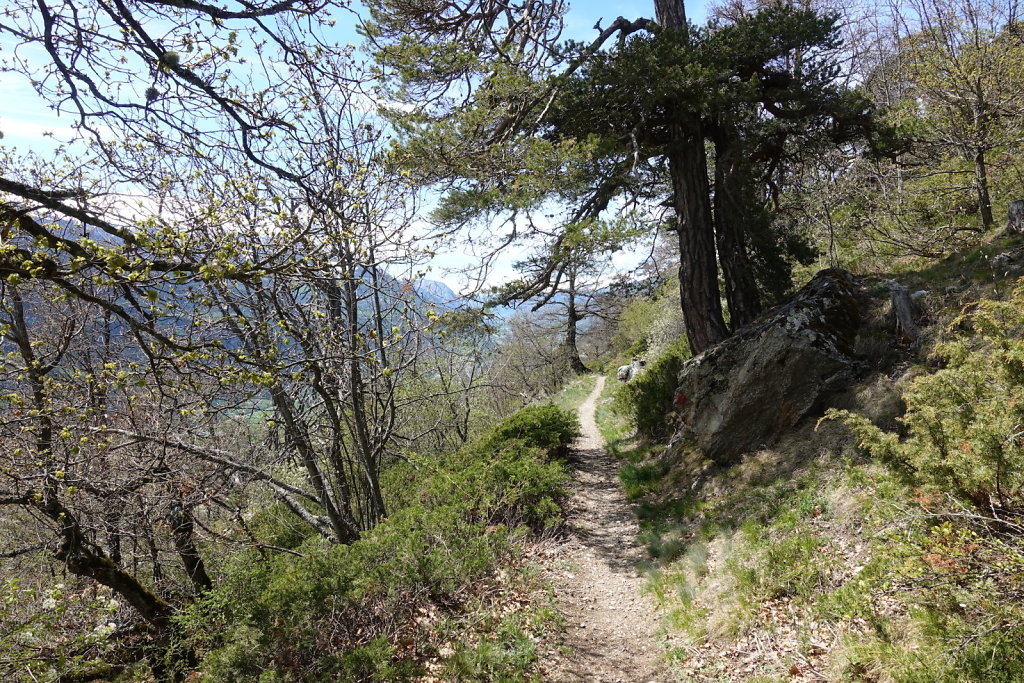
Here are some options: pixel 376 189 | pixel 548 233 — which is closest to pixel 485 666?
pixel 376 189

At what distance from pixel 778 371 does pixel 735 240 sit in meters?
2.91

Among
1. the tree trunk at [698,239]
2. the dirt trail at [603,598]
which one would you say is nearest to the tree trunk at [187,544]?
the dirt trail at [603,598]

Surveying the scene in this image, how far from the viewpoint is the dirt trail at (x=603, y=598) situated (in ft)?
14.4

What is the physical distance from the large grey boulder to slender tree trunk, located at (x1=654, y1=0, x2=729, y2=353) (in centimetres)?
98

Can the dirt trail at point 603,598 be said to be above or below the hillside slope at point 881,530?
below

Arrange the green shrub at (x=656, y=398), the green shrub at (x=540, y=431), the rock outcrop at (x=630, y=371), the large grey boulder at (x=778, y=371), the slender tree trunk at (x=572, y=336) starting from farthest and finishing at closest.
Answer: the slender tree trunk at (x=572, y=336) → the rock outcrop at (x=630, y=371) → the green shrub at (x=540, y=431) → the green shrub at (x=656, y=398) → the large grey boulder at (x=778, y=371)

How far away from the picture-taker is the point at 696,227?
8484 millimetres

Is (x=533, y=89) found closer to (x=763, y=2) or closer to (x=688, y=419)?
A: (x=688, y=419)

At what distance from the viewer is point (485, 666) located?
4195 millimetres

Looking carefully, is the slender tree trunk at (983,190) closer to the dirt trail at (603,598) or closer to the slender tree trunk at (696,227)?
the slender tree trunk at (696,227)

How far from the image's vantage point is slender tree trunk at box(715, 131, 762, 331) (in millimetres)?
8406

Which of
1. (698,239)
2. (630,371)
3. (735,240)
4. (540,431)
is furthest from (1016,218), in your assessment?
(630,371)

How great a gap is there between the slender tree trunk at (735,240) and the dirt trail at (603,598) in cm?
384

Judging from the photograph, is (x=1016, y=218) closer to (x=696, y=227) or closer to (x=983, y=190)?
(x=983, y=190)
